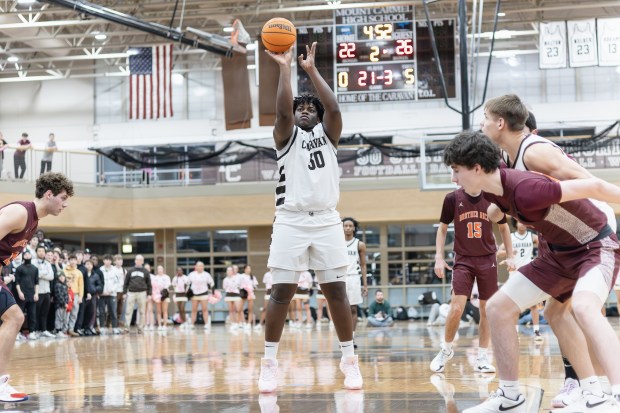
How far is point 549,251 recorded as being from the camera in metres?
4.97

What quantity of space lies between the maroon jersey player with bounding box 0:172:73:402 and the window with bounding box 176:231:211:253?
24699 millimetres

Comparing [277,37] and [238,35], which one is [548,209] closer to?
[277,37]

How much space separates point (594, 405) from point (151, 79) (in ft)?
72.3

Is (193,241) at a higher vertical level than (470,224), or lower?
higher

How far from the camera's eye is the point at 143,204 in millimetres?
29219

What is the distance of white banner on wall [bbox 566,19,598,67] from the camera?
2159 cm

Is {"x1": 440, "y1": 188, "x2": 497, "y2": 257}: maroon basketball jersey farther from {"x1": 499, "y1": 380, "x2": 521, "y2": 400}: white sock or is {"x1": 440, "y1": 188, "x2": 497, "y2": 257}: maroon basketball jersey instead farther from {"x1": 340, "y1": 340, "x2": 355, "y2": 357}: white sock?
{"x1": 499, "y1": 380, "x2": 521, "y2": 400}: white sock

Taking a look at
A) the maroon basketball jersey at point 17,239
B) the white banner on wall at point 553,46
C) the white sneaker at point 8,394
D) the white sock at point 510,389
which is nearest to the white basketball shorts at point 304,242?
the maroon basketball jersey at point 17,239

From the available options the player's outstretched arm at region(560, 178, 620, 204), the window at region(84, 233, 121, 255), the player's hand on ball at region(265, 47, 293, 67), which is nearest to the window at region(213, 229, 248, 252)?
the window at region(84, 233, 121, 255)

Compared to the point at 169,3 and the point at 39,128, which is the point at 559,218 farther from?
the point at 39,128

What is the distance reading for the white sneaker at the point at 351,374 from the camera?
21.6 feet

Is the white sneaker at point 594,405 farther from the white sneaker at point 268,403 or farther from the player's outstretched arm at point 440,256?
the player's outstretched arm at point 440,256

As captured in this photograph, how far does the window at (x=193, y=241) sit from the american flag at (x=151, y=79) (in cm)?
681

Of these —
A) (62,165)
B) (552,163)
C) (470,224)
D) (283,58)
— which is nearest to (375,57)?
(470,224)
